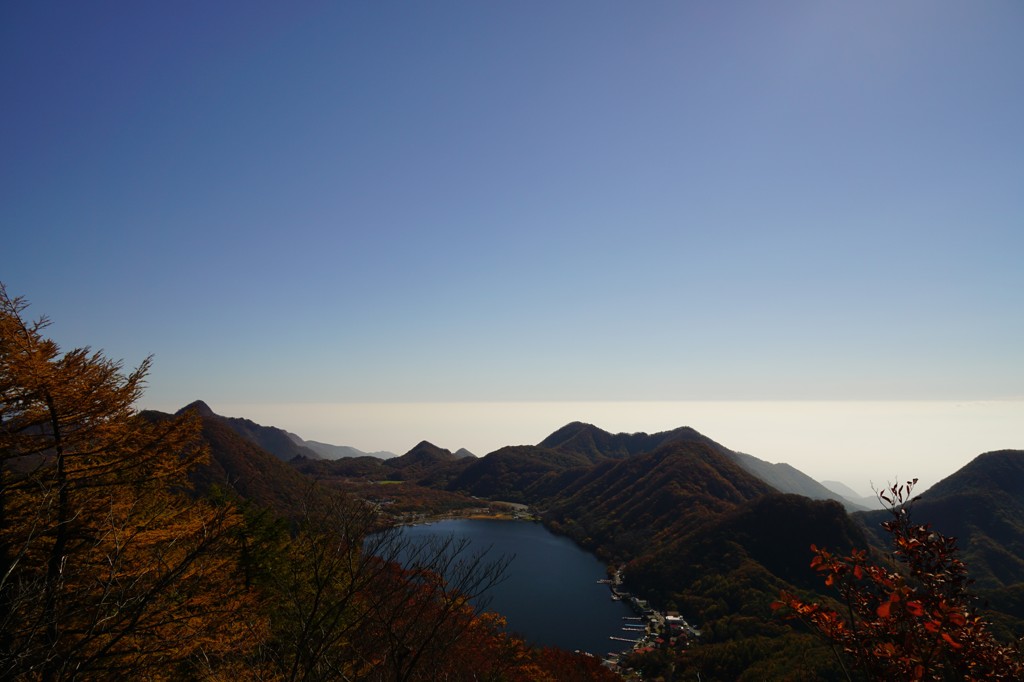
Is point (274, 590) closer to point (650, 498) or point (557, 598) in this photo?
point (557, 598)

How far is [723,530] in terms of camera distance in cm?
8788

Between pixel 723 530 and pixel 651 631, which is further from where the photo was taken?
pixel 723 530

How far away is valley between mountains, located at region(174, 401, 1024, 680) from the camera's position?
50031 millimetres

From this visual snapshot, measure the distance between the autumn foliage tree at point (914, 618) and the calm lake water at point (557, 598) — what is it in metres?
37.3

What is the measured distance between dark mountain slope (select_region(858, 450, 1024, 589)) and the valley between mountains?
1.09ft

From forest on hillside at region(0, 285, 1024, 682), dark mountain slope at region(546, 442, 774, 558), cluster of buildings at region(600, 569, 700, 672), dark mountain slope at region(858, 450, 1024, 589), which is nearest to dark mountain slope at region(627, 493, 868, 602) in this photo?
forest on hillside at region(0, 285, 1024, 682)

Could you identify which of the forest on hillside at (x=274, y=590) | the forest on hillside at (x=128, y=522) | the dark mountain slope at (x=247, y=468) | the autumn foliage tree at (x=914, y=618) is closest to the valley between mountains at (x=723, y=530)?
the dark mountain slope at (x=247, y=468)

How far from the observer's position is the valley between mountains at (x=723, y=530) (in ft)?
164

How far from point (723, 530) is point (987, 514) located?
71.4 meters

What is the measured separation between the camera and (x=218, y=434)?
11512 centimetres

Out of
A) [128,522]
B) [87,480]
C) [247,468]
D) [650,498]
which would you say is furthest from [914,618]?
[650,498]

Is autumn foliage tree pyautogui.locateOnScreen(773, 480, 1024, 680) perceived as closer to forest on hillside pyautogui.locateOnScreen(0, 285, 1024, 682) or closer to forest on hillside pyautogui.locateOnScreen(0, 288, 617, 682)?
forest on hillside pyautogui.locateOnScreen(0, 285, 1024, 682)

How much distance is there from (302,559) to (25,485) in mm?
12868

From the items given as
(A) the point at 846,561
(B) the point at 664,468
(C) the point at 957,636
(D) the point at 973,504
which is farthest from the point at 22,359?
(D) the point at 973,504
